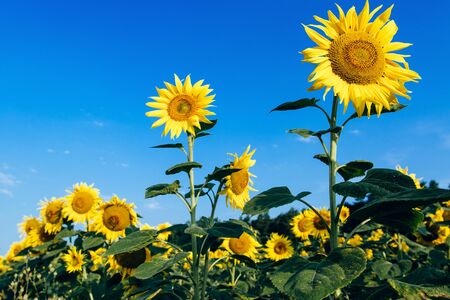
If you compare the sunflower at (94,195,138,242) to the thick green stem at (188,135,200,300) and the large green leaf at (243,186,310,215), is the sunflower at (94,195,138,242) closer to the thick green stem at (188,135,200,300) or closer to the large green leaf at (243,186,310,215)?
the thick green stem at (188,135,200,300)

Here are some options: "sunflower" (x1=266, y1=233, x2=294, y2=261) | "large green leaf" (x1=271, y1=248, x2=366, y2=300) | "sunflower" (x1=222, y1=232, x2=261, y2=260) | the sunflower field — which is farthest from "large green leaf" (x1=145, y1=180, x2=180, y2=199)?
"sunflower" (x1=266, y1=233, x2=294, y2=261)

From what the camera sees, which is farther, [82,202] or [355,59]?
[82,202]

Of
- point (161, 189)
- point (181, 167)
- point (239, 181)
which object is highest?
point (239, 181)

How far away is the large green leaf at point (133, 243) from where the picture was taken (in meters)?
3.45

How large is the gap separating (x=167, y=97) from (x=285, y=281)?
2.74 metres

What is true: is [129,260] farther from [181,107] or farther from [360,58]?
[360,58]

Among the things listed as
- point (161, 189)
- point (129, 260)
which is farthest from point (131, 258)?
Result: point (161, 189)

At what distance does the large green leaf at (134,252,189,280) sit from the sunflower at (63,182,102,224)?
3541mm

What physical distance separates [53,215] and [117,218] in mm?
1944

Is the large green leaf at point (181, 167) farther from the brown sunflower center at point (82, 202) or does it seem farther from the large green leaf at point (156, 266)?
the brown sunflower center at point (82, 202)

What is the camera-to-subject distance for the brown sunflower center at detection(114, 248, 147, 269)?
5.11 meters

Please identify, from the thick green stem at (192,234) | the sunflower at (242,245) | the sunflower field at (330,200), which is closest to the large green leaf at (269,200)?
the sunflower field at (330,200)

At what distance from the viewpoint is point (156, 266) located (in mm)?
3506

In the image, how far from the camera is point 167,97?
4523 millimetres
